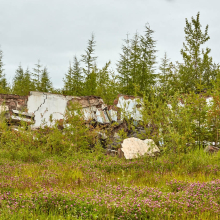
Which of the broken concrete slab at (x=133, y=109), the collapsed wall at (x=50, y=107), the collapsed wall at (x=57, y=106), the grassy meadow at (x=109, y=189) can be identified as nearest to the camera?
the grassy meadow at (x=109, y=189)

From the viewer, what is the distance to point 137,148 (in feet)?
A: 28.0

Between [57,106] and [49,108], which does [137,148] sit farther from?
[49,108]

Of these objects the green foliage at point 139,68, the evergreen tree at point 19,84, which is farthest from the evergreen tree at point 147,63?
the evergreen tree at point 19,84

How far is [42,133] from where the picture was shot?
384 inches

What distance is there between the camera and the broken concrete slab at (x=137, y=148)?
8.11 meters

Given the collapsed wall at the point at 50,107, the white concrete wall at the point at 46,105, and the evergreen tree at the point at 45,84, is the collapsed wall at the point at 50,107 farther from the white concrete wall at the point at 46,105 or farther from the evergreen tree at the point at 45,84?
the evergreen tree at the point at 45,84

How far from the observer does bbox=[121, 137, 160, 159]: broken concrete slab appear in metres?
8.11

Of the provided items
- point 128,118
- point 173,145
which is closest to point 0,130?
point 128,118

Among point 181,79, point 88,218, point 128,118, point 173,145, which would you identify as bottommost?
point 88,218

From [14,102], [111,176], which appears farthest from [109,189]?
[14,102]

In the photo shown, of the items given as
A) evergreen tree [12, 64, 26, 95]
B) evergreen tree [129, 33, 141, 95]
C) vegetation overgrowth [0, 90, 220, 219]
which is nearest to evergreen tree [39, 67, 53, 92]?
evergreen tree [12, 64, 26, 95]

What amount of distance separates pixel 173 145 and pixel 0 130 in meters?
5.95

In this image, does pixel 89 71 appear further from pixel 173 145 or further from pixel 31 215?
pixel 31 215

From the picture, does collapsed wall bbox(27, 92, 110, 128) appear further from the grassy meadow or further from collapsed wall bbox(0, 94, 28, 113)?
the grassy meadow
